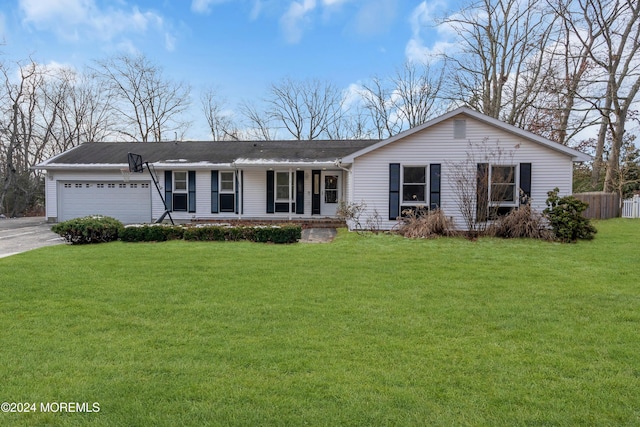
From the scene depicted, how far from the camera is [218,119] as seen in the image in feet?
106

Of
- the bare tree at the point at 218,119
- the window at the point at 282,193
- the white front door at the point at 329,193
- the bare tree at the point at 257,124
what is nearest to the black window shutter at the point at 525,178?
the white front door at the point at 329,193

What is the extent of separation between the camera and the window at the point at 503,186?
11.8 metres

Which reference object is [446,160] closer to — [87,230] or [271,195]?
[271,195]

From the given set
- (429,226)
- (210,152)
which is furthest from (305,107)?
(429,226)

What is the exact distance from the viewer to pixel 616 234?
38.8ft

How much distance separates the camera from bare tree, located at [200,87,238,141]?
32.2 meters

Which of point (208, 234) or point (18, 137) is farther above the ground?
point (18, 137)

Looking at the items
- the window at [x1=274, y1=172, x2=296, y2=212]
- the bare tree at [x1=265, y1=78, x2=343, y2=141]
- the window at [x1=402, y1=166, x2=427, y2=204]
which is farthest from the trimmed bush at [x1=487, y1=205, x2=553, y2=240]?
the bare tree at [x1=265, y1=78, x2=343, y2=141]

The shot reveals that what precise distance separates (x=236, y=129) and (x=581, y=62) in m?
24.3

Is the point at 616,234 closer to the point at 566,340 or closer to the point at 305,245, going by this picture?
the point at 305,245

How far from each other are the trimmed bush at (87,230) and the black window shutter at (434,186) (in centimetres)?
938

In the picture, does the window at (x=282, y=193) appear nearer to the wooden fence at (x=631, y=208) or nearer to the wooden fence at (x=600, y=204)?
the wooden fence at (x=600, y=204)

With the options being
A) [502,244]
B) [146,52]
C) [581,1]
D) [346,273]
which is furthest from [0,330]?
[146,52]

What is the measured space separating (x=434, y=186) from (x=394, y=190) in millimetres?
1299
